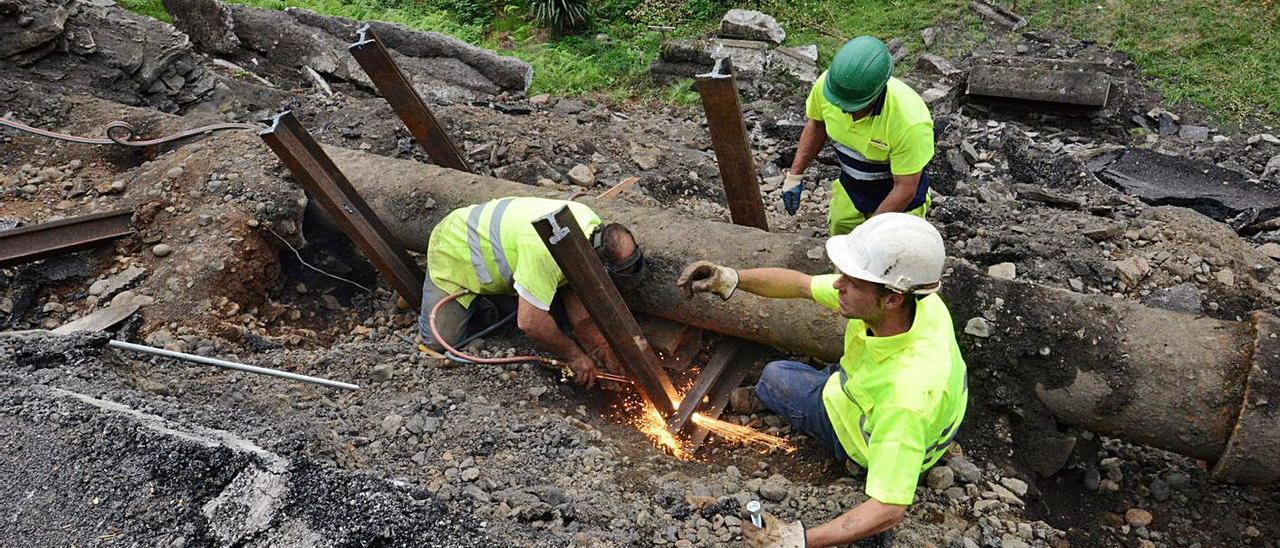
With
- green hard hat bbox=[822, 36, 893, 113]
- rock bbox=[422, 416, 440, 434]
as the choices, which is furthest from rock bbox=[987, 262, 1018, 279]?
rock bbox=[422, 416, 440, 434]

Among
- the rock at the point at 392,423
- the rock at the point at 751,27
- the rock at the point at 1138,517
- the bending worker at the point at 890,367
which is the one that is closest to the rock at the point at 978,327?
the bending worker at the point at 890,367

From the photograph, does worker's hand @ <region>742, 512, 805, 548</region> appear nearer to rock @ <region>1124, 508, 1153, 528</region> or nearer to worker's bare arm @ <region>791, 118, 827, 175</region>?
rock @ <region>1124, 508, 1153, 528</region>

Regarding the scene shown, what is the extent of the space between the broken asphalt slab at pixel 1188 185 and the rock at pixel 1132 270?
5.02ft

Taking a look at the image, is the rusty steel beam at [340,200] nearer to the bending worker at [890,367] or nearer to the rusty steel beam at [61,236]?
the rusty steel beam at [61,236]

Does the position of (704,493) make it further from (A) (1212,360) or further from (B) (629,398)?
(A) (1212,360)

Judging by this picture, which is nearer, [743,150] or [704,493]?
[704,493]

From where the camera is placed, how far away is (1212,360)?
2.96 m

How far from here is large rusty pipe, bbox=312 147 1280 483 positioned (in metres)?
2.91

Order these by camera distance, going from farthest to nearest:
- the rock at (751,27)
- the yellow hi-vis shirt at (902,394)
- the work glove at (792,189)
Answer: the rock at (751,27), the work glove at (792,189), the yellow hi-vis shirt at (902,394)

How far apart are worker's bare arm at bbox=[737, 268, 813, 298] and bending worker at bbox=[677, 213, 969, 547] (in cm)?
14

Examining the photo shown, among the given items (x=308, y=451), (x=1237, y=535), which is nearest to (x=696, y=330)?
(x=308, y=451)

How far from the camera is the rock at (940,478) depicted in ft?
10.4

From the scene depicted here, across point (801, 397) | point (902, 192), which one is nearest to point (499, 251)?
point (801, 397)

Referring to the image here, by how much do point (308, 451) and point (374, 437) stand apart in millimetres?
413
